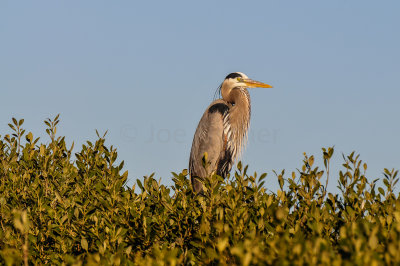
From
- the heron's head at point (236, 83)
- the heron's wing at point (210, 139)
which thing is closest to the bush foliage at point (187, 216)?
the heron's wing at point (210, 139)

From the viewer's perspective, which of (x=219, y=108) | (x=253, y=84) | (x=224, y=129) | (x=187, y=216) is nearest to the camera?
(x=187, y=216)

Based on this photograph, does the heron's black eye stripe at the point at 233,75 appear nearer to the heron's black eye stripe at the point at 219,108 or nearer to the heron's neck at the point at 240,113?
the heron's neck at the point at 240,113

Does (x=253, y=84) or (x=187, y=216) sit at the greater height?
(x=253, y=84)

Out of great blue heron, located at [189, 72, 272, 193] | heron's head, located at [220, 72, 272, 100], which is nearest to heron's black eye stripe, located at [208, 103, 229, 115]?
great blue heron, located at [189, 72, 272, 193]

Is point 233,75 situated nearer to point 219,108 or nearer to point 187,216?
point 219,108

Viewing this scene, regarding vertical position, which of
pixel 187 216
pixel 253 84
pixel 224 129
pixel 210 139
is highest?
pixel 253 84

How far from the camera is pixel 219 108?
41.8 feet

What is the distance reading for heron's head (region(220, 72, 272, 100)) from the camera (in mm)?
13336

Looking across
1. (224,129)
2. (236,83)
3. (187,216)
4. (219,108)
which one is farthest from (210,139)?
(187,216)

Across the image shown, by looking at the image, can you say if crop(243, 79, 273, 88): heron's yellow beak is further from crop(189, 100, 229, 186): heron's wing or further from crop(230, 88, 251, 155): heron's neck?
crop(189, 100, 229, 186): heron's wing

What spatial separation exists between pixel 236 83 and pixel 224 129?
1.57 m

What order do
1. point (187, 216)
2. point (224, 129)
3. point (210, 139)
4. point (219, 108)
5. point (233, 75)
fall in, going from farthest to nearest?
1. point (233, 75)
2. point (219, 108)
3. point (224, 129)
4. point (210, 139)
5. point (187, 216)

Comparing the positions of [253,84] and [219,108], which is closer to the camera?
[219,108]

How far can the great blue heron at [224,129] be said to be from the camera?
12.2m
